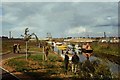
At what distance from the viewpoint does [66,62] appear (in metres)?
20.3

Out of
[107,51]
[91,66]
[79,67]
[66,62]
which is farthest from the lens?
[107,51]

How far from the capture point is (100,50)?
197 feet

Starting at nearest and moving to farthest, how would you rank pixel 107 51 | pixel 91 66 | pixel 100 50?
1. pixel 91 66
2. pixel 107 51
3. pixel 100 50

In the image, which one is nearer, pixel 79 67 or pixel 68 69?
pixel 79 67

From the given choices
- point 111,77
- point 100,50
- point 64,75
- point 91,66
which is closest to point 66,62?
point 64,75

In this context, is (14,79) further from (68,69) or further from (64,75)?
(68,69)

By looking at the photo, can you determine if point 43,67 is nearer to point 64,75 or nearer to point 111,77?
point 64,75

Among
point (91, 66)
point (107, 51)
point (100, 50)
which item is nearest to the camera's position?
point (91, 66)

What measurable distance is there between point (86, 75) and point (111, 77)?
Result: 1562 millimetres

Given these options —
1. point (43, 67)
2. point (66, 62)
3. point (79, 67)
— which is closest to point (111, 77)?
point (79, 67)

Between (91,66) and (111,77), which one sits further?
(91,66)

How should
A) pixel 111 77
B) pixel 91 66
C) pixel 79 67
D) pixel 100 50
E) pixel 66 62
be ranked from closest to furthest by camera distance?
pixel 111 77, pixel 91 66, pixel 79 67, pixel 66 62, pixel 100 50

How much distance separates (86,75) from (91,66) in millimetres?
923

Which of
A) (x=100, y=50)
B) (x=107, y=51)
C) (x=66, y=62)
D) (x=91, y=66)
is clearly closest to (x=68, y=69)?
(x=66, y=62)
